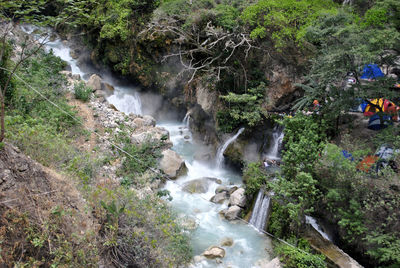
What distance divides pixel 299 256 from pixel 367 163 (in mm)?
2907

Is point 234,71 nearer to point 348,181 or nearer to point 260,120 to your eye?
point 260,120

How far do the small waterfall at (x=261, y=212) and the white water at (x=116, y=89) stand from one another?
9.29m

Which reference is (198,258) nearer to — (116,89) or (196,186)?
(196,186)

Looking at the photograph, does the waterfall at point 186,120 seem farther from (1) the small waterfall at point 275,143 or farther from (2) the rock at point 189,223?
(2) the rock at point 189,223

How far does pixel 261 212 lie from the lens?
870cm

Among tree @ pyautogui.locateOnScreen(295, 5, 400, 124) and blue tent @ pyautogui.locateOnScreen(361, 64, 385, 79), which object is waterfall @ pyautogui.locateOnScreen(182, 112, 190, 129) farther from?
blue tent @ pyautogui.locateOnScreen(361, 64, 385, 79)

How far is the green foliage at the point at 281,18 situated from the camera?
439 inches

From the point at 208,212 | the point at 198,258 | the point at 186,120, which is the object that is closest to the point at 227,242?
the point at 198,258

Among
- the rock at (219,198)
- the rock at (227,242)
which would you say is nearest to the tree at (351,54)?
the rock at (219,198)

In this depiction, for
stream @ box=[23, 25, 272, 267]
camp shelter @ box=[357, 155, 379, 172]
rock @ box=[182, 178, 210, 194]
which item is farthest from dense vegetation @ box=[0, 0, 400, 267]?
rock @ box=[182, 178, 210, 194]

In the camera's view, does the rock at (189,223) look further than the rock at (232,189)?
No

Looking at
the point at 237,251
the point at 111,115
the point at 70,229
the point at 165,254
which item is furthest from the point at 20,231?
the point at 111,115

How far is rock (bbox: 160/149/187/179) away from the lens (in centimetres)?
1056

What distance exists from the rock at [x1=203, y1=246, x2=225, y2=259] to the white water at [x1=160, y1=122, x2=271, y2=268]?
129 millimetres
